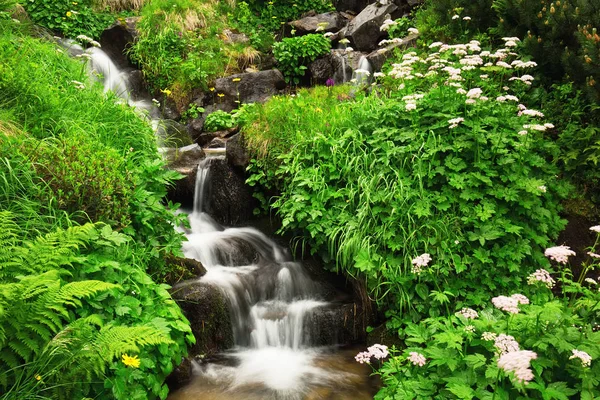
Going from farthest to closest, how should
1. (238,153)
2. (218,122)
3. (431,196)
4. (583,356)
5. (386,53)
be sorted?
1. (386,53)
2. (218,122)
3. (238,153)
4. (431,196)
5. (583,356)

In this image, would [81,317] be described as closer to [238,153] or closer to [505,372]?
[505,372]

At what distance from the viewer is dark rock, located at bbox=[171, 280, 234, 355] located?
4.64 metres

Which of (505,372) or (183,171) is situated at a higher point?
(183,171)

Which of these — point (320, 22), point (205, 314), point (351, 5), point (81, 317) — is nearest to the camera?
point (81, 317)

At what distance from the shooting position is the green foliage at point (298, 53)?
10.3 metres

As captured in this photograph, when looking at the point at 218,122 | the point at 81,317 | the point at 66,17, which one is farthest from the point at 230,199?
the point at 66,17

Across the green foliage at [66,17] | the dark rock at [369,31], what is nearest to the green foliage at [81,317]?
the dark rock at [369,31]

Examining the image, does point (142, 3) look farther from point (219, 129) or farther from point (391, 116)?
point (391, 116)

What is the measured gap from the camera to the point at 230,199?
6.66 metres

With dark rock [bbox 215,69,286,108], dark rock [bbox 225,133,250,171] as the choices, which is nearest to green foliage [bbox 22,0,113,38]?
dark rock [bbox 215,69,286,108]

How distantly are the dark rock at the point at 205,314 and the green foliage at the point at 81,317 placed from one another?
2.66 ft

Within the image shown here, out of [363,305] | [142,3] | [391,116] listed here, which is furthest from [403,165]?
[142,3]

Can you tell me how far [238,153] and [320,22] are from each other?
6424 millimetres

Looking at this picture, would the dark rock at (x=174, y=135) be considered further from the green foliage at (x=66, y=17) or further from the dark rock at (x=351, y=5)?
the dark rock at (x=351, y=5)
